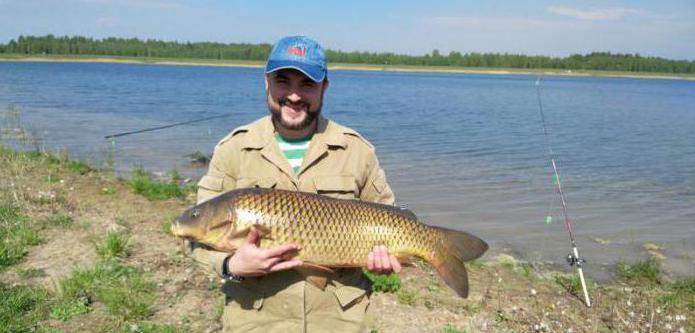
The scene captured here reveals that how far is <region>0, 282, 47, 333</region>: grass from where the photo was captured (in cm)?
447

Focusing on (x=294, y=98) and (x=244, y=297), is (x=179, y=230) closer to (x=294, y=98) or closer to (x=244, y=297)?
(x=244, y=297)

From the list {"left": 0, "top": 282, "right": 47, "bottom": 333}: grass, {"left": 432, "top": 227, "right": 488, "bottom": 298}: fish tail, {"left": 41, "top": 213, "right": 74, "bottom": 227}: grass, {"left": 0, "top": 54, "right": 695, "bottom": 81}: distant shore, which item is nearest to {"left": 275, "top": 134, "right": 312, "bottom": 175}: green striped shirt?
{"left": 432, "top": 227, "right": 488, "bottom": 298}: fish tail

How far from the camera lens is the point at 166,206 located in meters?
8.65

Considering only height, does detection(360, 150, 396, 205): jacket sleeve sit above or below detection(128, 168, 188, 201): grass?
above

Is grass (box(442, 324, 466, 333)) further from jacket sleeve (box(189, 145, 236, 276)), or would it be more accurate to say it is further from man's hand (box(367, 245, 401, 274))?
jacket sleeve (box(189, 145, 236, 276))

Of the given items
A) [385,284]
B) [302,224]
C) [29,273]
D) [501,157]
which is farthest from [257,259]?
[501,157]

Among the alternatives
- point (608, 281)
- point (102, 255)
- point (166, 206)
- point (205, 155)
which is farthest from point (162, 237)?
point (205, 155)

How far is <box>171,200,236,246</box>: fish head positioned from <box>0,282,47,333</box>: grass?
2.42 m

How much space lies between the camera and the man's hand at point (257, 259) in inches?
106

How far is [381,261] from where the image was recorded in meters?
2.96

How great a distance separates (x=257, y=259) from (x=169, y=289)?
3.11 metres

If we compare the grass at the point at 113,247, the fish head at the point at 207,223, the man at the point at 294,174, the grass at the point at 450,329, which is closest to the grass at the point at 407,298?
the grass at the point at 450,329

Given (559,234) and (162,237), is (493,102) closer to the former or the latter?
(559,234)

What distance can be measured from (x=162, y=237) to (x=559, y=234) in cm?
614
